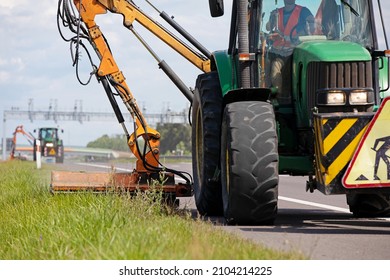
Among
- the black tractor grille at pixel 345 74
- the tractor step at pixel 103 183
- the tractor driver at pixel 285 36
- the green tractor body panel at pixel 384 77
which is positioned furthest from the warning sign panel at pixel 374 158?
the tractor step at pixel 103 183

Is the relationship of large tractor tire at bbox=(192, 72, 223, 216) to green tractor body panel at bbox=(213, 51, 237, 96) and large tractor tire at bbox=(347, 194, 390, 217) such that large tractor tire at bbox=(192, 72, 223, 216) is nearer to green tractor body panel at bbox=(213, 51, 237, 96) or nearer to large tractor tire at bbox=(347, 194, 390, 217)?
green tractor body panel at bbox=(213, 51, 237, 96)

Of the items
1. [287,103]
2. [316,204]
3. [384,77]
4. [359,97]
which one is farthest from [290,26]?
[316,204]

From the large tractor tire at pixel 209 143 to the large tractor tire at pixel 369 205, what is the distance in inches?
65.9

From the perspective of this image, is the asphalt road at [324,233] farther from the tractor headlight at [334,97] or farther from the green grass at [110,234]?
the tractor headlight at [334,97]

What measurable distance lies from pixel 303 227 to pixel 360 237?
4.25ft

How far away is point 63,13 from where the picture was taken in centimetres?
1619

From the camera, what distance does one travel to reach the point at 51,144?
68562mm

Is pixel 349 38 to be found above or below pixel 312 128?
above

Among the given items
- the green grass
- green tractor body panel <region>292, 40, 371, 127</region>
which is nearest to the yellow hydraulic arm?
the green grass

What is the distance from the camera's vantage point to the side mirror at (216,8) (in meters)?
11.4

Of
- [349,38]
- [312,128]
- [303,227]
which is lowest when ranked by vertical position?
[303,227]

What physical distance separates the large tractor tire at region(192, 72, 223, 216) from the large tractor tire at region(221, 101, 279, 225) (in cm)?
162

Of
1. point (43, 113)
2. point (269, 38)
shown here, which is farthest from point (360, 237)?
point (43, 113)
